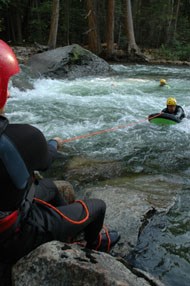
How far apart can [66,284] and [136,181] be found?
2.80 metres

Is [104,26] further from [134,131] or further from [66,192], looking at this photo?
[66,192]

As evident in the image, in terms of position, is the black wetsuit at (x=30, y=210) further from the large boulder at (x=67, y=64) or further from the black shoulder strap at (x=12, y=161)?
the large boulder at (x=67, y=64)

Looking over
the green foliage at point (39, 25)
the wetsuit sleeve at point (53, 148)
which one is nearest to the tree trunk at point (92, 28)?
the green foliage at point (39, 25)

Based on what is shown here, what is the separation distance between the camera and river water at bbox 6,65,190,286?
3406mm

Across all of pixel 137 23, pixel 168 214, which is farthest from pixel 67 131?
pixel 137 23

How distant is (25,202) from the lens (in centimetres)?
221

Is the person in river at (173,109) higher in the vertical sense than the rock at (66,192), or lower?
lower

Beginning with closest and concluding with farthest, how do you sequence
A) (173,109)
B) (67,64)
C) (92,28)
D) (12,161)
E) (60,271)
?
(12,161) < (60,271) < (173,109) < (67,64) < (92,28)

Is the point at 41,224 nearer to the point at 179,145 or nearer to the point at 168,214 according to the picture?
Answer: the point at 168,214

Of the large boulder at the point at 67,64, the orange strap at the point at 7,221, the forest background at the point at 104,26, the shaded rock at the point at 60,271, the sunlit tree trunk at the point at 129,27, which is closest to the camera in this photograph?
the orange strap at the point at 7,221

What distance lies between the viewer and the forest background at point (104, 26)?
2183 centimetres

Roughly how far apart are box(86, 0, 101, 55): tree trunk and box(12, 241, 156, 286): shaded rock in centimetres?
1968

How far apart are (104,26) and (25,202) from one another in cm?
2833

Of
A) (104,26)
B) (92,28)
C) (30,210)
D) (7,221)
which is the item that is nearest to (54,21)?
(92,28)
